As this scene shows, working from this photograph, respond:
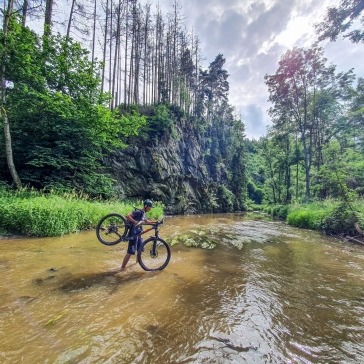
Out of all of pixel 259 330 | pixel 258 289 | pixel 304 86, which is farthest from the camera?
pixel 304 86

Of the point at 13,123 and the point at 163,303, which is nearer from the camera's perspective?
the point at 163,303

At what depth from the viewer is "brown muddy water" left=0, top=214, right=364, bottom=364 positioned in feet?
9.23

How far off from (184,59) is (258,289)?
45083 millimetres

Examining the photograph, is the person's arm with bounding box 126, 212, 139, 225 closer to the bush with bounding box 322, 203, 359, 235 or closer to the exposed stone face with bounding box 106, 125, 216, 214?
the bush with bounding box 322, 203, 359, 235

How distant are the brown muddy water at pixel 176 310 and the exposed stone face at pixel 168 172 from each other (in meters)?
15.6

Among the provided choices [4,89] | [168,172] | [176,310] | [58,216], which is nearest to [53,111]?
[4,89]

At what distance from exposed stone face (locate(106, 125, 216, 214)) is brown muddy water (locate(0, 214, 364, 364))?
15571 millimetres

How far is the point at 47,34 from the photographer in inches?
539

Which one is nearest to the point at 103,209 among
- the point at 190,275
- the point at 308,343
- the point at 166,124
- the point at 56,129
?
the point at 56,129

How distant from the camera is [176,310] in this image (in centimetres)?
388

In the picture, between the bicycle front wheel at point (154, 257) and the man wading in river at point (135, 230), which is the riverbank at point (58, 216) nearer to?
the bicycle front wheel at point (154, 257)

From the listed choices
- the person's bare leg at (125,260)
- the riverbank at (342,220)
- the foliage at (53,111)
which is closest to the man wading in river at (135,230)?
the person's bare leg at (125,260)

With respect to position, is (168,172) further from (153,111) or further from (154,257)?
(154,257)

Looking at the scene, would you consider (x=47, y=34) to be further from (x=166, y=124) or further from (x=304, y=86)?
(x=304, y=86)
